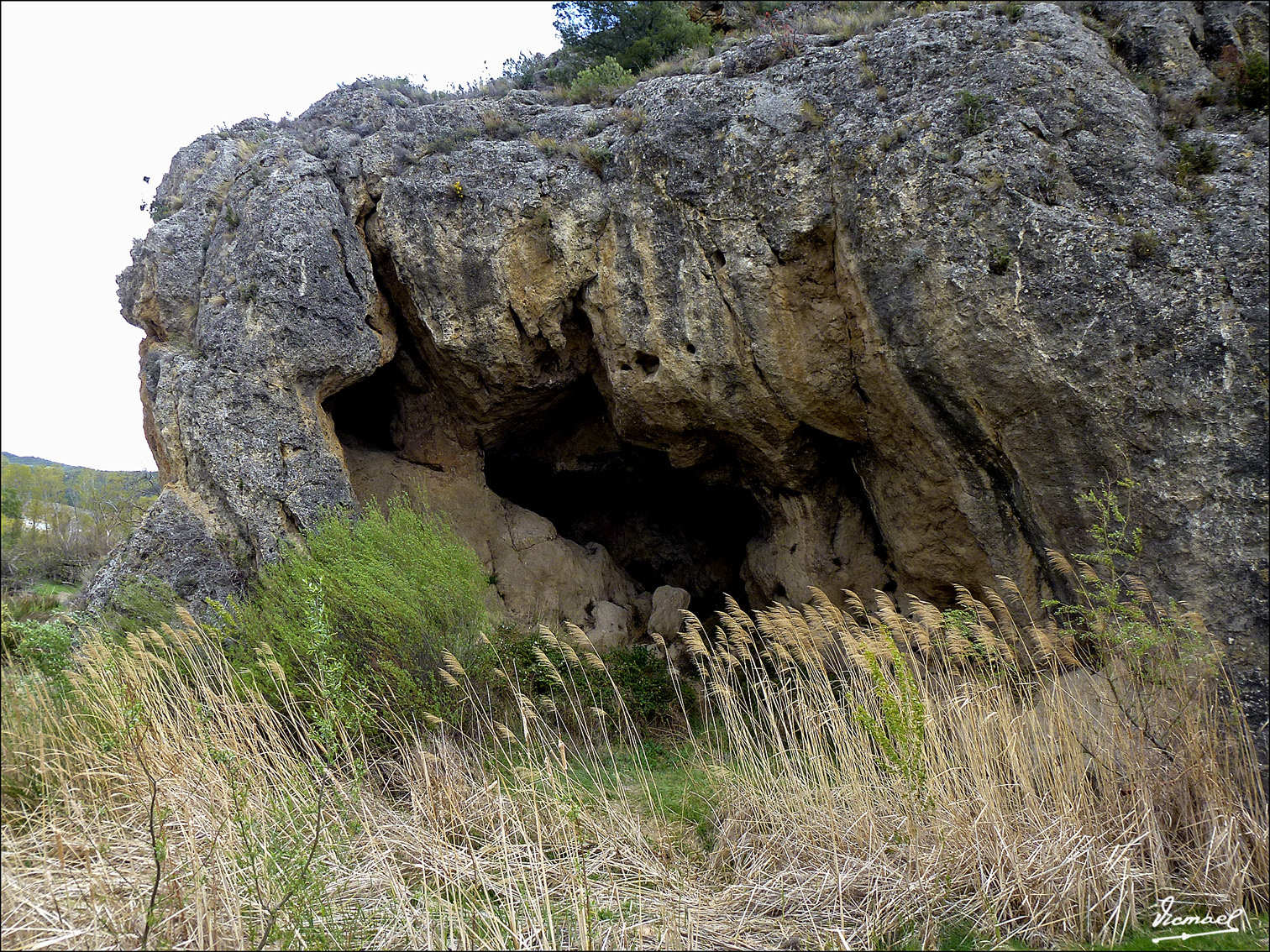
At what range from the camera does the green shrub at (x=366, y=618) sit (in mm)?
5848

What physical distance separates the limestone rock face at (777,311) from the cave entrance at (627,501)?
9 centimetres

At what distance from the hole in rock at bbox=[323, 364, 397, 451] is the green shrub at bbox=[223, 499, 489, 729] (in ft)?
8.99

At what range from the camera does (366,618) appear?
6.34m

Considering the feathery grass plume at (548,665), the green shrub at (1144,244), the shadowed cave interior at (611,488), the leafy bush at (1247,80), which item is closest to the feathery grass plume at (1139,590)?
the green shrub at (1144,244)

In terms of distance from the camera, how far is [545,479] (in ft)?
35.3

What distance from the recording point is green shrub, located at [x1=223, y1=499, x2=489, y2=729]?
5.85 meters

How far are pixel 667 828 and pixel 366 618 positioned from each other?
3.09 m

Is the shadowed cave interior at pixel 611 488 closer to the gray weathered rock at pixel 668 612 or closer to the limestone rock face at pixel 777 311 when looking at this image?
the limestone rock face at pixel 777 311

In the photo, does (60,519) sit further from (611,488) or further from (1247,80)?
(1247,80)

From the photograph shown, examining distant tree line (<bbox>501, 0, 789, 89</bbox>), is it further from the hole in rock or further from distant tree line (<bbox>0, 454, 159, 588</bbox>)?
distant tree line (<bbox>0, 454, 159, 588</bbox>)

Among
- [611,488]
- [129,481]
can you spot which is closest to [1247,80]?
[611,488]

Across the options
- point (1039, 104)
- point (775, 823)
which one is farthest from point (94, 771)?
point (1039, 104)

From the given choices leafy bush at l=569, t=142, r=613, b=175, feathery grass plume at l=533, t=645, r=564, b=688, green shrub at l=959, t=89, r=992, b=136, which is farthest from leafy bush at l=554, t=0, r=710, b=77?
feathery grass plume at l=533, t=645, r=564, b=688

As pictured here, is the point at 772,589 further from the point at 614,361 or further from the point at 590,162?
the point at 590,162
